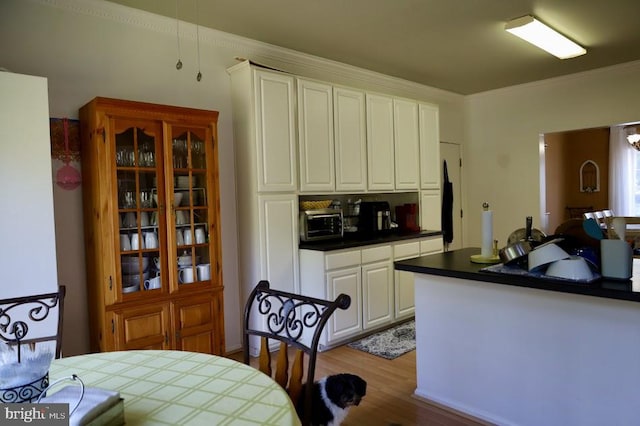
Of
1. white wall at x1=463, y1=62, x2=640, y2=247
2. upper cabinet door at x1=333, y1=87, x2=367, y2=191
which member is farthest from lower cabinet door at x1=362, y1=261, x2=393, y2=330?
white wall at x1=463, y1=62, x2=640, y2=247

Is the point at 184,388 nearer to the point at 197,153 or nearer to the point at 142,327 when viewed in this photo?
the point at 142,327

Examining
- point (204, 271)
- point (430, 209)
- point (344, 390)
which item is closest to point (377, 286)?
point (430, 209)

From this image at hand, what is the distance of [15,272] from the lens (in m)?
2.30

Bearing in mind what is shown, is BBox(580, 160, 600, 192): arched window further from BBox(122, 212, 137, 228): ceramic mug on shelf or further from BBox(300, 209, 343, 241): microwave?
BBox(122, 212, 137, 228): ceramic mug on shelf

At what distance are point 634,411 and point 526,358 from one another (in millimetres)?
500

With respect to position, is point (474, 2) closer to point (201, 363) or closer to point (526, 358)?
point (526, 358)

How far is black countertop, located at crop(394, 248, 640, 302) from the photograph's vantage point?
73.0 inches

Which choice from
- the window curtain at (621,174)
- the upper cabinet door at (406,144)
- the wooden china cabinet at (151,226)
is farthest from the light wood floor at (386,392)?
the window curtain at (621,174)

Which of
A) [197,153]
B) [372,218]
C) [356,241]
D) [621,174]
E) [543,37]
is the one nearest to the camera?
[197,153]

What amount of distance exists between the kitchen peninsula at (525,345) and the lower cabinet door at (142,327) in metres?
1.68

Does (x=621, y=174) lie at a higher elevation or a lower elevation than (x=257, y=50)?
lower

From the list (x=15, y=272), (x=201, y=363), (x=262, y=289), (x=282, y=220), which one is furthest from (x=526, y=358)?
(x=15, y=272)

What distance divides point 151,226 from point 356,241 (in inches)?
72.3

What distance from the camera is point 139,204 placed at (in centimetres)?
287
